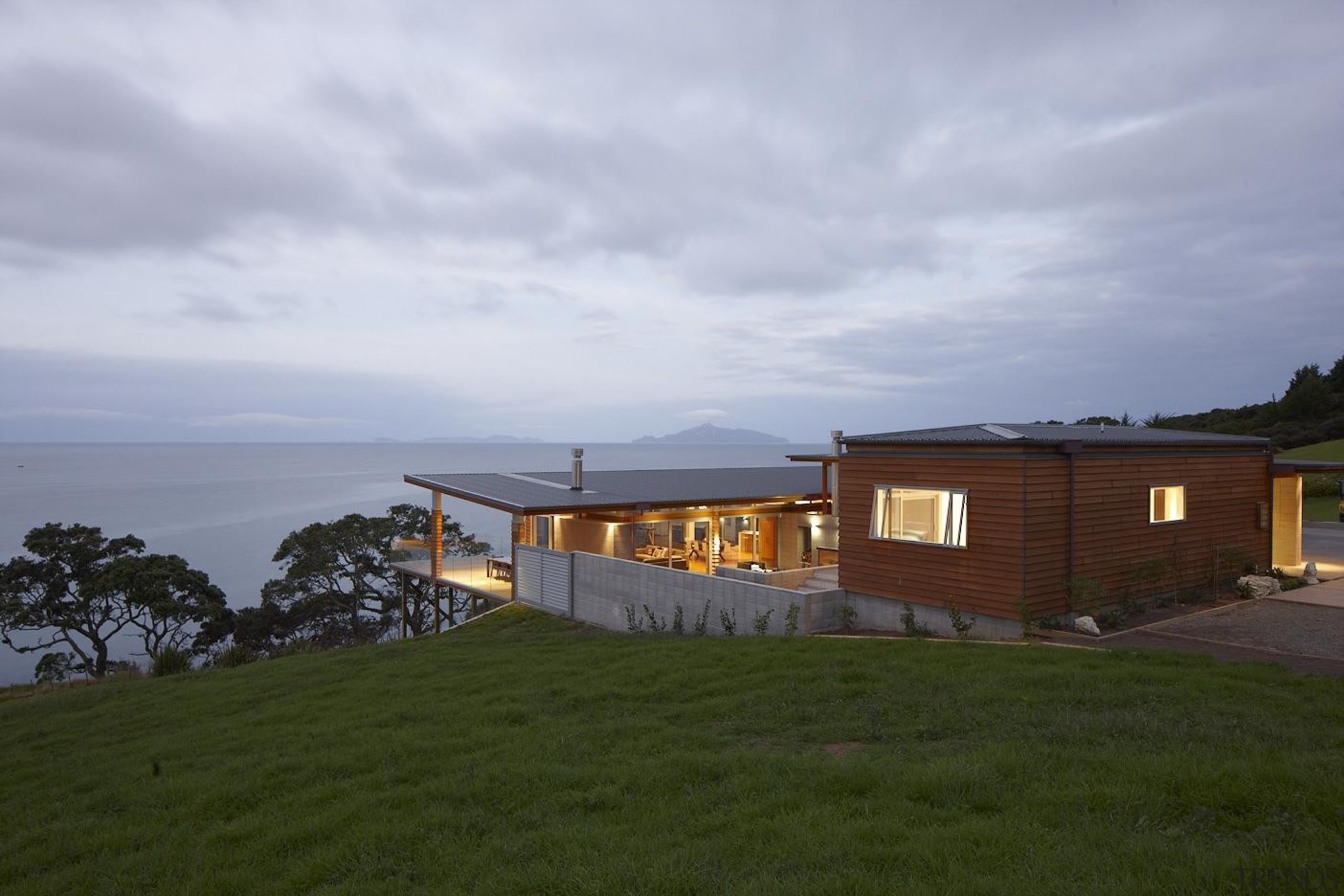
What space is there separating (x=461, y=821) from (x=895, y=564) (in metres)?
9.10

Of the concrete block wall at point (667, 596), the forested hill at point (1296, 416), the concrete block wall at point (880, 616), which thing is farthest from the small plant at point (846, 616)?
the forested hill at point (1296, 416)

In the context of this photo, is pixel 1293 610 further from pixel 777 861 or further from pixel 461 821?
pixel 461 821

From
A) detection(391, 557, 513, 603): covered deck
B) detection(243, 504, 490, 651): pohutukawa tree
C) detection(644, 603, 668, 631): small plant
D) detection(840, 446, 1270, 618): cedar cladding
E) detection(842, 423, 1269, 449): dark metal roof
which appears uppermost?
detection(842, 423, 1269, 449): dark metal roof

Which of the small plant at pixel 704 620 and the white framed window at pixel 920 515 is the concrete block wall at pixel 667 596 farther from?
the white framed window at pixel 920 515

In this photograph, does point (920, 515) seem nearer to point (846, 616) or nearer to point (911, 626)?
point (911, 626)

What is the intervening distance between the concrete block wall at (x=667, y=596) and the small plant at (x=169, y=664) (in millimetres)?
7983

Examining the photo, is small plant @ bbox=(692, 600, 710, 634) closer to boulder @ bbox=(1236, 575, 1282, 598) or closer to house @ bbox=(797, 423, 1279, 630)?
house @ bbox=(797, 423, 1279, 630)

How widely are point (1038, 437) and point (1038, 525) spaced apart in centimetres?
146

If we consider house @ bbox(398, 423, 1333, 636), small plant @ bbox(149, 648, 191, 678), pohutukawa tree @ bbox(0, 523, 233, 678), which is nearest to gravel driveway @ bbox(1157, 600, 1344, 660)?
house @ bbox(398, 423, 1333, 636)

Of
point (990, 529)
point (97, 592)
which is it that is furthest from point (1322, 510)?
point (97, 592)

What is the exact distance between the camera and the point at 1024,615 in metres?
10.0

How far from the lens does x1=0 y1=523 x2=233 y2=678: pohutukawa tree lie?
24.1 m

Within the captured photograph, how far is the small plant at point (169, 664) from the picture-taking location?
1396cm

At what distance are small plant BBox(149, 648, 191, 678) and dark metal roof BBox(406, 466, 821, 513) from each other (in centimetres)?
663
